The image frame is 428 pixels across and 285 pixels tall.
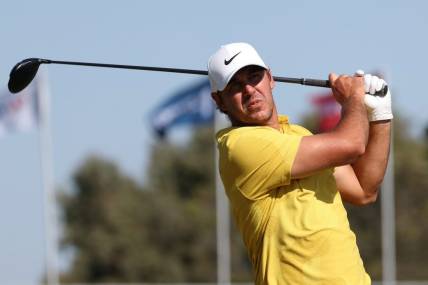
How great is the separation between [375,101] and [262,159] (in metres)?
0.61

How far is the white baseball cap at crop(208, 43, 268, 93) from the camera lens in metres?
6.37

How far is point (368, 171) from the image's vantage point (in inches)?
268

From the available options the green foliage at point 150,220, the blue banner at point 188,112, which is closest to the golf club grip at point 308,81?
the blue banner at point 188,112

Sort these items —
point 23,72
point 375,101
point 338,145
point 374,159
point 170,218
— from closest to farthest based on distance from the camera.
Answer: point 338,145 < point 375,101 < point 374,159 < point 23,72 < point 170,218

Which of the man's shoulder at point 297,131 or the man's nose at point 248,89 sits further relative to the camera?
the man's shoulder at point 297,131

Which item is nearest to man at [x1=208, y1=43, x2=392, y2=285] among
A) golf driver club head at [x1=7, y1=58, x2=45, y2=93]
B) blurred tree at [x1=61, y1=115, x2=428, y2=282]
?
golf driver club head at [x1=7, y1=58, x2=45, y2=93]

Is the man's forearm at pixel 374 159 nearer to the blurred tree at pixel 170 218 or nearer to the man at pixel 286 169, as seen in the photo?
the man at pixel 286 169

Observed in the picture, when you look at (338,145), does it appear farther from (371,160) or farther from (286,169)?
(371,160)

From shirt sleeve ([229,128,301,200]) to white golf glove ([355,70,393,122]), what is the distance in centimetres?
38

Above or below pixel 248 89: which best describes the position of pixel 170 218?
below

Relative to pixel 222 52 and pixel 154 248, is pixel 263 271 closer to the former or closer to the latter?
pixel 222 52

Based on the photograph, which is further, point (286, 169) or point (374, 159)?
point (374, 159)

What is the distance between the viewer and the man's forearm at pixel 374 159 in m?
6.64

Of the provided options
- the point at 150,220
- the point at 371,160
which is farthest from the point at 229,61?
the point at 150,220
